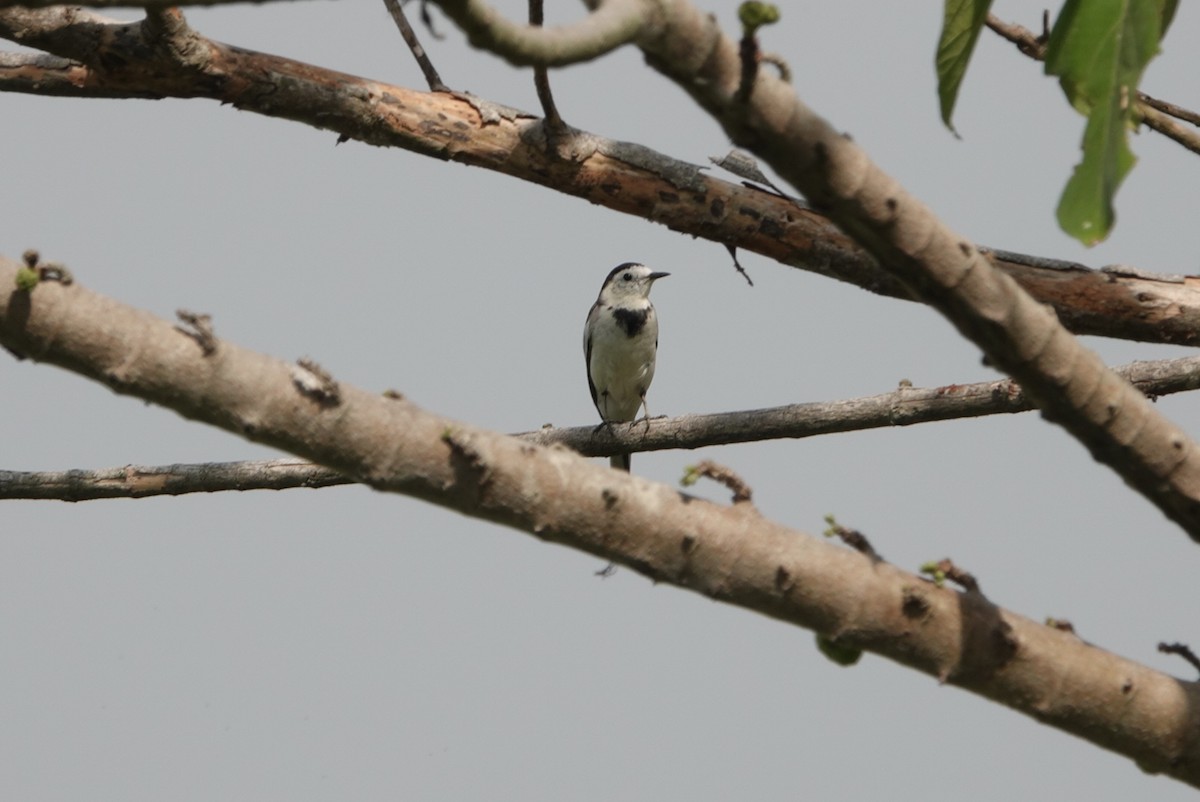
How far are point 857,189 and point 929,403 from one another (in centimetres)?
263

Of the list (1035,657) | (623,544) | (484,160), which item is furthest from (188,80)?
(1035,657)

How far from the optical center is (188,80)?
154 inches

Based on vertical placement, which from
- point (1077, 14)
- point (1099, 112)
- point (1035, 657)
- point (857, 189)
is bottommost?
point (1035, 657)

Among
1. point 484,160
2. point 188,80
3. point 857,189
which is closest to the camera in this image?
point 857,189

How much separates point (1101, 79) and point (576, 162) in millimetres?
2076

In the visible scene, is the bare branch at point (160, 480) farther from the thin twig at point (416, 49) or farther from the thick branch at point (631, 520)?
the thick branch at point (631, 520)

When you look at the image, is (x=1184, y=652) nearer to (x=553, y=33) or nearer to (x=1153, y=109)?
(x=553, y=33)

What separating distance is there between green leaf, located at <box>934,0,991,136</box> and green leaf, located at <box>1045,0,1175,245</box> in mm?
209

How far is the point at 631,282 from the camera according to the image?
30.6 ft

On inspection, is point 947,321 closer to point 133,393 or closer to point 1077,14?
point 1077,14

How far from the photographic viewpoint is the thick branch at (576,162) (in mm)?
3967

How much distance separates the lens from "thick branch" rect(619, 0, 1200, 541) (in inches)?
69.9

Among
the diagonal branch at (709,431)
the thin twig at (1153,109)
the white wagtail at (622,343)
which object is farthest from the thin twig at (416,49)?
the white wagtail at (622,343)

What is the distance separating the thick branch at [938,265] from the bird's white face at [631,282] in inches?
276
